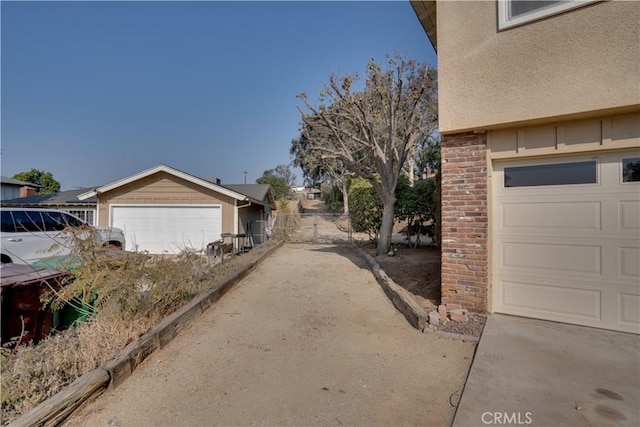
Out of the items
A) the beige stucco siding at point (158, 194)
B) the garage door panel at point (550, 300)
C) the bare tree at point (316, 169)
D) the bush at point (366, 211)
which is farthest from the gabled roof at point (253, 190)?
the garage door panel at point (550, 300)

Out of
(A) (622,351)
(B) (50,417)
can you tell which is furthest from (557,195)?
(B) (50,417)

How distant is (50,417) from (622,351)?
529 centimetres

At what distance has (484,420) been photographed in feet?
7.57

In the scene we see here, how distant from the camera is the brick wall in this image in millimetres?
4207

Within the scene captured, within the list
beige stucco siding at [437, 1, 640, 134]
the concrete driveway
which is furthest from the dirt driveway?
beige stucco siding at [437, 1, 640, 134]

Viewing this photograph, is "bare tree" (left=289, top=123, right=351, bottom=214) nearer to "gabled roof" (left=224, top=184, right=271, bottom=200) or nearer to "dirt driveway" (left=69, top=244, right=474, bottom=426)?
"gabled roof" (left=224, top=184, right=271, bottom=200)

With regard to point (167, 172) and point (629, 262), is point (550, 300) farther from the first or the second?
point (167, 172)

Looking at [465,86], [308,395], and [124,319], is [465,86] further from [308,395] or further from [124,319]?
[124,319]

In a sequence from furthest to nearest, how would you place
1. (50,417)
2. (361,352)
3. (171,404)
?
(361,352) → (171,404) → (50,417)

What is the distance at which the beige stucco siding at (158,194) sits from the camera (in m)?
14.1

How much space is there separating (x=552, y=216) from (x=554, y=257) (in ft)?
1.76

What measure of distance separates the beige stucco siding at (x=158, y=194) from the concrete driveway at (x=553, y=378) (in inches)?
504

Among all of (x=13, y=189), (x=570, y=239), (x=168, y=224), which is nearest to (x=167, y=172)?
(x=168, y=224)

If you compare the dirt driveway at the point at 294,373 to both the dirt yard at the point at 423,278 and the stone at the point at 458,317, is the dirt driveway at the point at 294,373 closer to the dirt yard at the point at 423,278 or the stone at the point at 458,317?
the dirt yard at the point at 423,278
